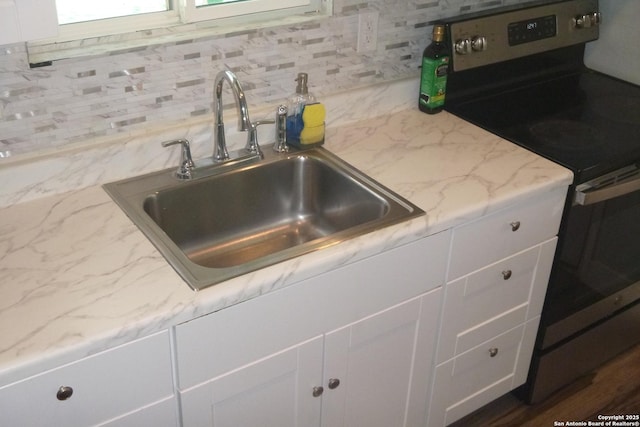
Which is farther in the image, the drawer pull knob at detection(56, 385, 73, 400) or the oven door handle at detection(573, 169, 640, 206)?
the oven door handle at detection(573, 169, 640, 206)

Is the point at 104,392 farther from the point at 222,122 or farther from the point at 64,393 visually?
the point at 222,122

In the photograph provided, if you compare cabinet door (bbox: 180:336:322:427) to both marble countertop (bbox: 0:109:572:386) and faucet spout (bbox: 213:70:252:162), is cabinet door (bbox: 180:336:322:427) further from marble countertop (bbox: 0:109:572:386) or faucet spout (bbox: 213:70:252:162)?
faucet spout (bbox: 213:70:252:162)

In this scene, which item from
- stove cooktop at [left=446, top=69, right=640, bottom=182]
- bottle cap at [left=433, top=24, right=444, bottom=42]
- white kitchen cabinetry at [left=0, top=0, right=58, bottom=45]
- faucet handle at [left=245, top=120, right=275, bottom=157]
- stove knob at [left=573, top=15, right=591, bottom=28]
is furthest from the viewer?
stove knob at [left=573, top=15, right=591, bottom=28]

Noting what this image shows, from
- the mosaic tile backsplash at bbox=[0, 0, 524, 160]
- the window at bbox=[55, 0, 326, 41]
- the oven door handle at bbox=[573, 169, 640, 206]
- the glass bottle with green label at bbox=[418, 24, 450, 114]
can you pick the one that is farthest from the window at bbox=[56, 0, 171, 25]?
the oven door handle at bbox=[573, 169, 640, 206]

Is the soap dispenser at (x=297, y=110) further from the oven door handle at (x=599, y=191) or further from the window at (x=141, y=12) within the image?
the oven door handle at (x=599, y=191)

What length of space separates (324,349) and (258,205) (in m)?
0.46

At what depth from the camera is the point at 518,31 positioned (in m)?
2.32

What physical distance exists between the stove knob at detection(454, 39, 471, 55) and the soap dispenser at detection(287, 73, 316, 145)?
1.63ft

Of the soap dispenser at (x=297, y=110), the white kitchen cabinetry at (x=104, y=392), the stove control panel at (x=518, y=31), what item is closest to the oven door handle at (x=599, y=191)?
the stove control panel at (x=518, y=31)

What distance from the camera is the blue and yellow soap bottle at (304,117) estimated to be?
6.32 ft

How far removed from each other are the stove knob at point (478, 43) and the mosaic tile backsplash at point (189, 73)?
12cm

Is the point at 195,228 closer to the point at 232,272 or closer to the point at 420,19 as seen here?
the point at 232,272

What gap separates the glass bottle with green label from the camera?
7.01 ft

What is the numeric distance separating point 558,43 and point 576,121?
0.34 meters
